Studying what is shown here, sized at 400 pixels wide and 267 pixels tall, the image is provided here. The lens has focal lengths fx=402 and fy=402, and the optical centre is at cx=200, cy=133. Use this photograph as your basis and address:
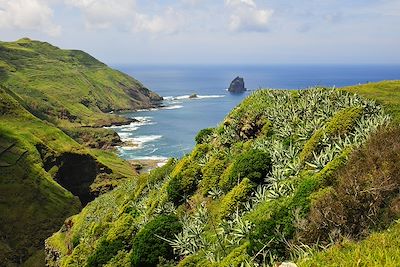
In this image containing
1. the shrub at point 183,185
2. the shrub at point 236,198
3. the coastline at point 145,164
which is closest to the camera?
the shrub at point 236,198

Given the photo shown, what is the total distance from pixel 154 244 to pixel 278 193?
8.90 m

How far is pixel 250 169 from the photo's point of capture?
81.0ft

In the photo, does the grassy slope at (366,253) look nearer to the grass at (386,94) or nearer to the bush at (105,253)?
the grass at (386,94)

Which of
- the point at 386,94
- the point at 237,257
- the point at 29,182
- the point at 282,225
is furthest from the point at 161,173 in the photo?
the point at 29,182

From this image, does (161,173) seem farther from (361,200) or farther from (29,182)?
(29,182)

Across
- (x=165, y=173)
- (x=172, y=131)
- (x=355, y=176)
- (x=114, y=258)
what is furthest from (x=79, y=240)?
(x=172, y=131)

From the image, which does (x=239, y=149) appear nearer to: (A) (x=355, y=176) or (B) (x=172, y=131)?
(A) (x=355, y=176)

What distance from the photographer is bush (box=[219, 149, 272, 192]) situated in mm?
24656

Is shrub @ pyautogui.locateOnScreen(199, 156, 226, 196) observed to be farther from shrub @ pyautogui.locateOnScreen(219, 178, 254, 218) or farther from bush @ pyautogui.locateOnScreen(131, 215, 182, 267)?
shrub @ pyautogui.locateOnScreen(219, 178, 254, 218)

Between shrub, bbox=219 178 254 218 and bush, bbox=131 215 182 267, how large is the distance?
11.2 ft

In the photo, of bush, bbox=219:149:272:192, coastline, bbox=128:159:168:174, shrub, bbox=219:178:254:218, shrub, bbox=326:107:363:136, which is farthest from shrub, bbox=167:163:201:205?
coastline, bbox=128:159:168:174

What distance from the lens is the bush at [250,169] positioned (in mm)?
24656

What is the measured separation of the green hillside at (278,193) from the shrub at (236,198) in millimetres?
60

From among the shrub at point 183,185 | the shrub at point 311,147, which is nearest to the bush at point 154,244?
the shrub at point 183,185
